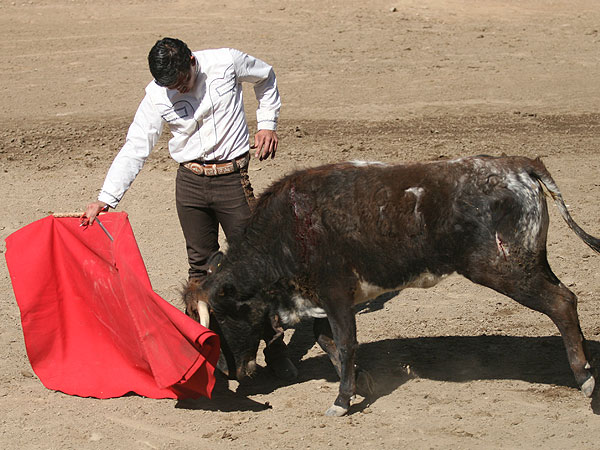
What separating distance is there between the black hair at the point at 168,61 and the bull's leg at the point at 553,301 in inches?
91.7

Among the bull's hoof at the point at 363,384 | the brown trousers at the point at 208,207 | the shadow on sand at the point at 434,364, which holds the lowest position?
the shadow on sand at the point at 434,364

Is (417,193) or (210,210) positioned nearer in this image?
(417,193)

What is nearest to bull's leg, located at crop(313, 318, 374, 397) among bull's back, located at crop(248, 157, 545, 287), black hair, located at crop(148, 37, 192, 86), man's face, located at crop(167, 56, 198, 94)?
bull's back, located at crop(248, 157, 545, 287)

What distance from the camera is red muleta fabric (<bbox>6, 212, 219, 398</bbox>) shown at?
6152mm

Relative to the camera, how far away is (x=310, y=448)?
5.54m

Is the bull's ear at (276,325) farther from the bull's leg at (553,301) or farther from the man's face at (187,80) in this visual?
the man's face at (187,80)

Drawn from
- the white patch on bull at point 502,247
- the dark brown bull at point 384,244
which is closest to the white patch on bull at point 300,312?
the dark brown bull at point 384,244

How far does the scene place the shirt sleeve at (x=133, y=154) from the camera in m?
6.22

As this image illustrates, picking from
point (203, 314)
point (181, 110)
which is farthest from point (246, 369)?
point (181, 110)

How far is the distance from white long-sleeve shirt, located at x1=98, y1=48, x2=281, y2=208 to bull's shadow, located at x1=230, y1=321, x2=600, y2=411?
1.68 metres

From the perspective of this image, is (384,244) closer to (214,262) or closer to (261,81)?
(214,262)

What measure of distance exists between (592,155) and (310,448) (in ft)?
23.2

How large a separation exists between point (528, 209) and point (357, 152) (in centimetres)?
594

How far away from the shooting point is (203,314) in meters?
6.05
